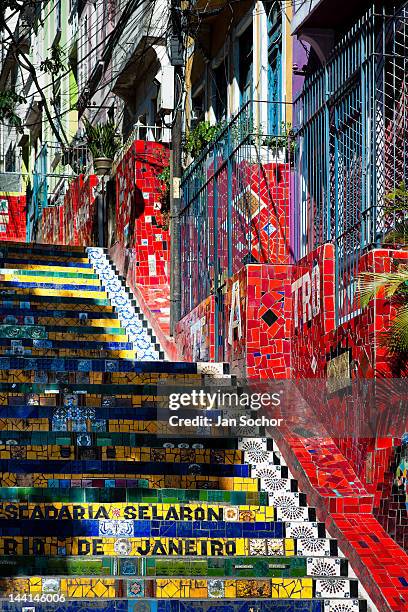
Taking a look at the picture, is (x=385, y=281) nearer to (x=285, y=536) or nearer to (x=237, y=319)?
(x=285, y=536)

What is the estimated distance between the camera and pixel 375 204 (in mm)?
10938

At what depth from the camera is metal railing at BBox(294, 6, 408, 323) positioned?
11.1m

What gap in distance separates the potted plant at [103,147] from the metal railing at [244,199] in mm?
6208

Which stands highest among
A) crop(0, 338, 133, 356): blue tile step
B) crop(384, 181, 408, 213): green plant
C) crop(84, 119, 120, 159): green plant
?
crop(84, 119, 120, 159): green plant

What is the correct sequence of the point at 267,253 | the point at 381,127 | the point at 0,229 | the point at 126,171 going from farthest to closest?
the point at 0,229, the point at 126,171, the point at 267,253, the point at 381,127

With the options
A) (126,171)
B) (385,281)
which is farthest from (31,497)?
(126,171)

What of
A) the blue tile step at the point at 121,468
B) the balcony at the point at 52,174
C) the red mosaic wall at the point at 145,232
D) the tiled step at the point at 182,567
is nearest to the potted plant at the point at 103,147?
the red mosaic wall at the point at 145,232

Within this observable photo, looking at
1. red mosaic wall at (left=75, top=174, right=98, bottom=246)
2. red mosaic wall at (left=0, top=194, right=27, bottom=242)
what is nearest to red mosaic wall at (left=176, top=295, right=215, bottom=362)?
red mosaic wall at (left=75, top=174, right=98, bottom=246)

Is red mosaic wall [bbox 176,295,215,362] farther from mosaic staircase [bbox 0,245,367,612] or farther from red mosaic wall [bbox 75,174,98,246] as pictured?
red mosaic wall [bbox 75,174,98,246]

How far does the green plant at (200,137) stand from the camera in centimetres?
1816

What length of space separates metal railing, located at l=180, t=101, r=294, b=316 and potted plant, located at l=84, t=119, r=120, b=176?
6.21 metres

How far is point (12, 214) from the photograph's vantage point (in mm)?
33625

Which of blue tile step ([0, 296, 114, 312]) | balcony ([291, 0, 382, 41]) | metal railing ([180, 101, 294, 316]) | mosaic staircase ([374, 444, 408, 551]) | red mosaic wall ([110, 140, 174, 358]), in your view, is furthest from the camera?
red mosaic wall ([110, 140, 174, 358])

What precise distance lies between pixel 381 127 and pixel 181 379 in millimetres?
3255
